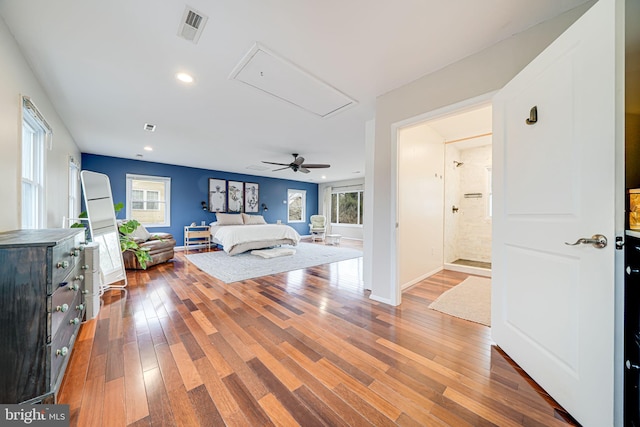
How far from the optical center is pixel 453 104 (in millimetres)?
2070

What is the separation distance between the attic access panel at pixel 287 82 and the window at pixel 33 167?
2118 mm

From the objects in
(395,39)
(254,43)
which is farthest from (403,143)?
(254,43)

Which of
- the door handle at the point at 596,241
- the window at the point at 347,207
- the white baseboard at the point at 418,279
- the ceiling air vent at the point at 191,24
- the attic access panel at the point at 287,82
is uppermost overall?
the attic access panel at the point at 287,82

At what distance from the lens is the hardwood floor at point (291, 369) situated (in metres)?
1.12

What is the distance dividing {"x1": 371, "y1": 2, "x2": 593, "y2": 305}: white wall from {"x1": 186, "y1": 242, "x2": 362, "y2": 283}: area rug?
2.02 m

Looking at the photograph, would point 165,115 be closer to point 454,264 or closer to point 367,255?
point 367,255

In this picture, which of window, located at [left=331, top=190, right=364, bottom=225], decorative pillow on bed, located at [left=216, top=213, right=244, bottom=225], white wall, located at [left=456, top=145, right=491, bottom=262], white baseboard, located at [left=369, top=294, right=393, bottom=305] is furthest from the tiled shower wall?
decorative pillow on bed, located at [left=216, top=213, right=244, bottom=225]

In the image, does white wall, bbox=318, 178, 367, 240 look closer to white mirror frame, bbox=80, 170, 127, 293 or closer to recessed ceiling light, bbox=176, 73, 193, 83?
recessed ceiling light, bbox=176, 73, 193, 83

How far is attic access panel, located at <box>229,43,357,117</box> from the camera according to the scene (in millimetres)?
1998

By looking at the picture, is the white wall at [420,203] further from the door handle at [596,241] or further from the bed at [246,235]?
the bed at [246,235]

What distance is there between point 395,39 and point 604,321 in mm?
2147

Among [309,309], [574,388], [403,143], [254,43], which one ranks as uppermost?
[254,43]

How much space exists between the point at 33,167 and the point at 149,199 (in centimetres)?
406

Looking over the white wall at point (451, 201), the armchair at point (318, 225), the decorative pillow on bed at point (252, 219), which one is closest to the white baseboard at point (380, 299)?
the white wall at point (451, 201)
